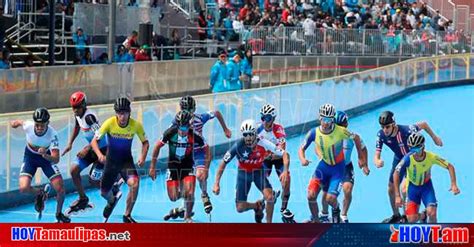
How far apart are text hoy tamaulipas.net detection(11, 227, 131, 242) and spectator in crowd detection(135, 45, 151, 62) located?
46.7ft

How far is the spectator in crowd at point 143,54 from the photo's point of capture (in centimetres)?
2658

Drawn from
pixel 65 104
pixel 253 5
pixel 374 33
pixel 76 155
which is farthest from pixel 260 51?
pixel 76 155

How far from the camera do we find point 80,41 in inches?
1052

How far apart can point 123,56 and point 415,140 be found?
13.5 metres

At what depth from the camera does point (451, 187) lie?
13.2 metres

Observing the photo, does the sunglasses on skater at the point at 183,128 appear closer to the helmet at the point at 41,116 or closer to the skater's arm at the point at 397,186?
the helmet at the point at 41,116

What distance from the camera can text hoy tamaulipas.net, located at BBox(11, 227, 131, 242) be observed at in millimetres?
12273

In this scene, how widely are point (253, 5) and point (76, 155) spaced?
75.5ft

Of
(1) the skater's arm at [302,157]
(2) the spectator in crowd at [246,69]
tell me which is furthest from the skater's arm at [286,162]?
(2) the spectator in crowd at [246,69]

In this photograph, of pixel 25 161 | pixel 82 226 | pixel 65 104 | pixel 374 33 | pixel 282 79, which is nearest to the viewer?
pixel 82 226

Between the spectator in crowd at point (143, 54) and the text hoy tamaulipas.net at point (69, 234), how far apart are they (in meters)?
14.2

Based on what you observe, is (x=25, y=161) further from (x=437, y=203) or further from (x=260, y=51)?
(x=260, y=51)

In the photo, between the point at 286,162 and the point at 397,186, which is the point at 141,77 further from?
the point at 397,186

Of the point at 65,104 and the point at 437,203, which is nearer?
the point at 437,203
